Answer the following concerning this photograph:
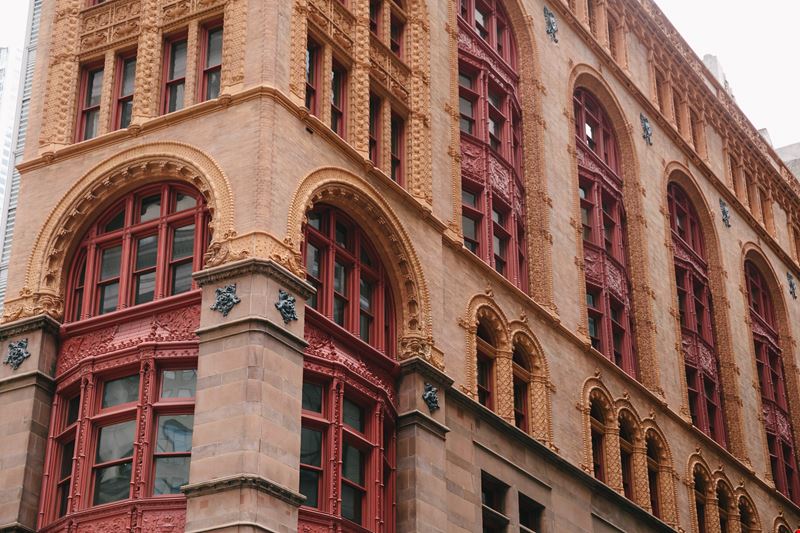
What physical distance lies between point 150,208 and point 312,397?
7.02 meters

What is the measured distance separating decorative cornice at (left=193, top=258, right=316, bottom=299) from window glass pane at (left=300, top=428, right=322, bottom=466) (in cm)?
338

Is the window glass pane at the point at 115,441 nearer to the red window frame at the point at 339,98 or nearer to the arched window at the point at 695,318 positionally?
the red window frame at the point at 339,98

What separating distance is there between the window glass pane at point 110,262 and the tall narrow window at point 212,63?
4674 millimetres

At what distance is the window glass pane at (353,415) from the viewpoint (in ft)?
114

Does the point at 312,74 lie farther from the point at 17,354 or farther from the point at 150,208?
the point at 17,354

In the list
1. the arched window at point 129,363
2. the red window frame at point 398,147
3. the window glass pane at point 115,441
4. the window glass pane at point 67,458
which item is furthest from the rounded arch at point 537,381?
the window glass pane at point 67,458

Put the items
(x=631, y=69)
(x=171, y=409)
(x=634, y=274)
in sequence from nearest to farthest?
(x=171, y=409)
(x=634, y=274)
(x=631, y=69)

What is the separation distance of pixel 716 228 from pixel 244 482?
4051 cm

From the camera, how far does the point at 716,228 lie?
65188mm

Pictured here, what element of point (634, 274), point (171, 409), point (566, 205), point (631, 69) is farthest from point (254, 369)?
point (631, 69)

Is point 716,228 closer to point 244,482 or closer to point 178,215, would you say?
point 178,215

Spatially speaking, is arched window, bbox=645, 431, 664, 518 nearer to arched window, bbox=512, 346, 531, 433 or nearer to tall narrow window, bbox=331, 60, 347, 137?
arched window, bbox=512, 346, 531, 433

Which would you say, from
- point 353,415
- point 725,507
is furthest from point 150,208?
point 725,507

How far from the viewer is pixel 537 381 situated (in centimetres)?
4441
